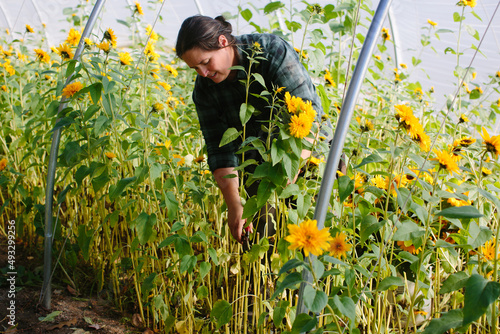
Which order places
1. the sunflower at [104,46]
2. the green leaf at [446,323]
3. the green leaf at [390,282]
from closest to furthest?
the green leaf at [446,323], the green leaf at [390,282], the sunflower at [104,46]

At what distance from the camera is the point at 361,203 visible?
0.95 metres

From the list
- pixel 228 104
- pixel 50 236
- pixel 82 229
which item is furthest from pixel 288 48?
pixel 50 236

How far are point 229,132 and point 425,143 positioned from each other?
1.55ft

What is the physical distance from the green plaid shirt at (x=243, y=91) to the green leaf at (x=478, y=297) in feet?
2.47

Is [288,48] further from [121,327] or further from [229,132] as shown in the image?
[121,327]

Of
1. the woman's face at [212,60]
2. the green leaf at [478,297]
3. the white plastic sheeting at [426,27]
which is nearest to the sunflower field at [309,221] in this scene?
the green leaf at [478,297]

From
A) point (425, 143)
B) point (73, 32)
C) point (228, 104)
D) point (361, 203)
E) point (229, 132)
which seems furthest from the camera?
point (73, 32)

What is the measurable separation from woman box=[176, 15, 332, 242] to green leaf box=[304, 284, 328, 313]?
59 centimetres

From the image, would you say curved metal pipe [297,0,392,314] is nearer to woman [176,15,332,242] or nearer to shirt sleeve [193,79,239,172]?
woman [176,15,332,242]

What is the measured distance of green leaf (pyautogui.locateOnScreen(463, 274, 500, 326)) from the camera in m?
0.57

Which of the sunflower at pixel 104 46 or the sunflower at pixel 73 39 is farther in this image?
the sunflower at pixel 73 39

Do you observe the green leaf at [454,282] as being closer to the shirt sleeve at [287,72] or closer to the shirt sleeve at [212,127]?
the shirt sleeve at [287,72]

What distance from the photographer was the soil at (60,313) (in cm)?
136

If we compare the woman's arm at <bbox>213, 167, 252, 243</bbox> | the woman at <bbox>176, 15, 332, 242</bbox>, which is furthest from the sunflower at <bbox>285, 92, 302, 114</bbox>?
the woman's arm at <bbox>213, 167, 252, 243</bbox>
